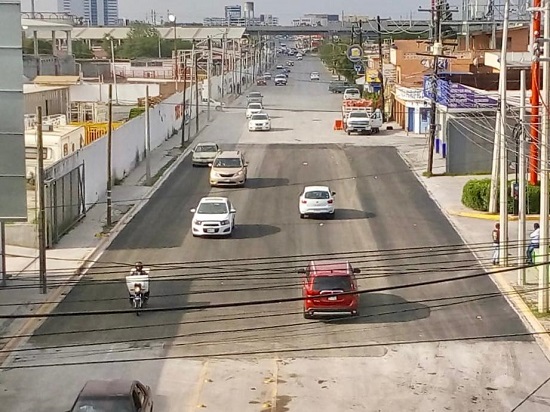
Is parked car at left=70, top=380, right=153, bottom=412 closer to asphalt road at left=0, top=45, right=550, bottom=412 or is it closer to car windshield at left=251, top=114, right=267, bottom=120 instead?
asphalt road at left=0, top=45, right=550, bottom=412

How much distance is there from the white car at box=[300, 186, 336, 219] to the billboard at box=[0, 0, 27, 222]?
13.0 meters

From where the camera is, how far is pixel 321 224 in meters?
33.1

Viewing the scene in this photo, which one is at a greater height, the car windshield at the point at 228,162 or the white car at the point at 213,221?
the car windshield at the point at 228,162

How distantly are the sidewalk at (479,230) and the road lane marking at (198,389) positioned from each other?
6100 millimetres

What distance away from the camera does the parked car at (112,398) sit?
49.3 ft

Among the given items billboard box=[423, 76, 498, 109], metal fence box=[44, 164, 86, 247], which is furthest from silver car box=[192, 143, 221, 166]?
metal fence box=[44, 164, 86, 247]

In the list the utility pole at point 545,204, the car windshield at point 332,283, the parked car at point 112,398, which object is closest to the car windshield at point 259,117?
the utility pole at point 545,204

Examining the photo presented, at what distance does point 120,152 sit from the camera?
43156mm

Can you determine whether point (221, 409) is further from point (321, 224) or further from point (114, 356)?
point (321, 224)

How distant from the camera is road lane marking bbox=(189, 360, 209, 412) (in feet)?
56.2

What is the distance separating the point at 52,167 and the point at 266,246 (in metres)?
6.90

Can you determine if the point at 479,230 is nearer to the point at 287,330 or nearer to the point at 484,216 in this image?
the point at 484,216

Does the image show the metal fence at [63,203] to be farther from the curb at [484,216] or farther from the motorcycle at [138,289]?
the curb at [484,216]

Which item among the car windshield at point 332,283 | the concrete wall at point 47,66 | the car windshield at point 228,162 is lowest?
the car windshield at point 332,283
